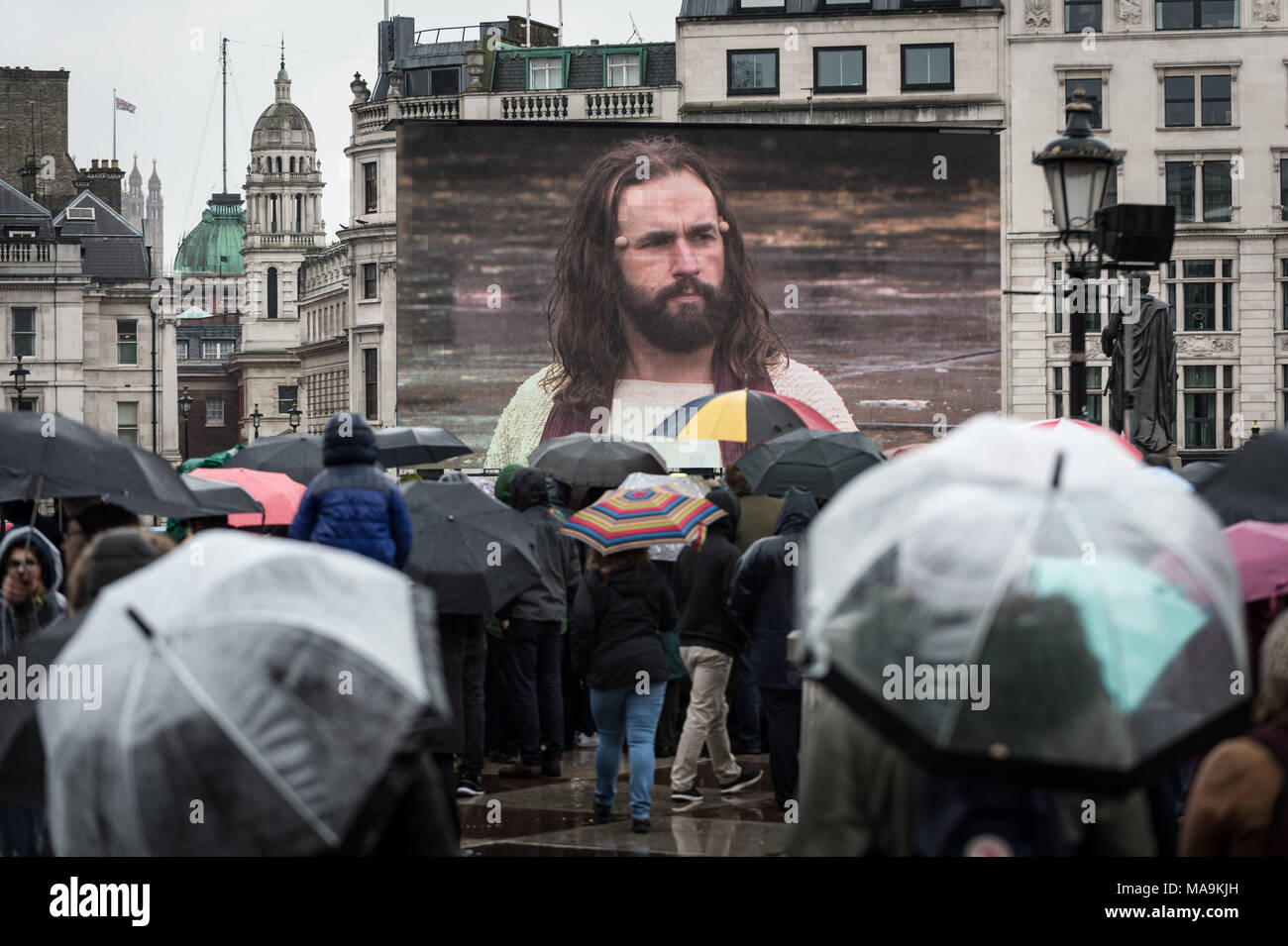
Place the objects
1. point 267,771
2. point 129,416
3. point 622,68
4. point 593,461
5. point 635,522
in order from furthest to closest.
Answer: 1. point 129,416
2. point 622,68
3. point 593,461
4. point 635,522
5. point 267,771

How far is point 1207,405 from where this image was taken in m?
53.1

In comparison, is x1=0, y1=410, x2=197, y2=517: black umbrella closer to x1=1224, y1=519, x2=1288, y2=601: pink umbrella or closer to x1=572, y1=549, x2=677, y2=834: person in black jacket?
x1=572, y1=549, x2=677, y2=834: person in black jacket

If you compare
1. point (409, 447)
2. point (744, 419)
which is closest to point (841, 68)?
point (409, 447)

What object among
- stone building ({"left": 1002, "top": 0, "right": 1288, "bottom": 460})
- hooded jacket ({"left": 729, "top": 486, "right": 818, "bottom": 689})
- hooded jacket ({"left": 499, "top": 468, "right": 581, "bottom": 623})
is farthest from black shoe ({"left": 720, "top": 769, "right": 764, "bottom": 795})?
stone building ({"left": 1002, "top": 0, "right": 1288, "bottom": 460})

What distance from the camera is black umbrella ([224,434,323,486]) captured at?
17.3 m

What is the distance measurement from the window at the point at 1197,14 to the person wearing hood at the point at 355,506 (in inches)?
1951

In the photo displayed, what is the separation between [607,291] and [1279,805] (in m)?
36.3

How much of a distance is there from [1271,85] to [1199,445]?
10.9 metres

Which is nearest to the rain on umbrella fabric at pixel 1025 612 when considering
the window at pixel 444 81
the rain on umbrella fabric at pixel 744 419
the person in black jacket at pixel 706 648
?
the person in black jacket at pixel 706 648

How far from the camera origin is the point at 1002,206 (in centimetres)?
5353

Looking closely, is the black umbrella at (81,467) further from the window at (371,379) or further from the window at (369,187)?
the window at (369,187)

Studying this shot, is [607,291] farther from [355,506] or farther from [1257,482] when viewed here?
[1257,482]

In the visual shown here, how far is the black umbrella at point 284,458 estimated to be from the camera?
17.3 metres

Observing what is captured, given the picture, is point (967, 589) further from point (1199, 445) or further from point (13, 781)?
point (1199, 445)
